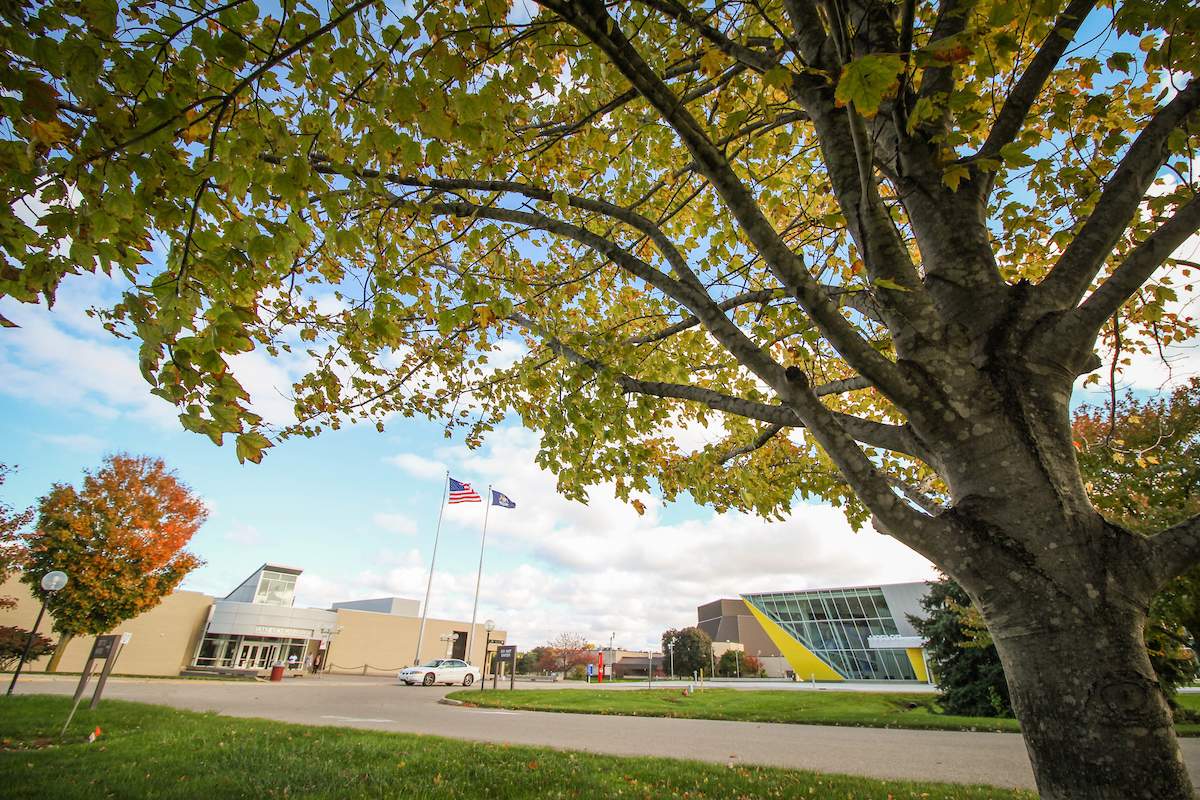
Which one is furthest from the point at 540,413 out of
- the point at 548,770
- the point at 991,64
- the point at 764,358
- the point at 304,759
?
the point at 304,759

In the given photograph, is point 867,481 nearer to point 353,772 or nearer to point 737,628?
point 353,772

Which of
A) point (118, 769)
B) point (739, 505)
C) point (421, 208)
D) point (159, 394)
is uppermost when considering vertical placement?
point (421, 208)

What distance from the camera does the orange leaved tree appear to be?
61.8 ft

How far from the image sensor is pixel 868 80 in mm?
2037

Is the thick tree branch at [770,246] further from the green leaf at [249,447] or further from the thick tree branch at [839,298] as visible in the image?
the green leaf at [249,447]

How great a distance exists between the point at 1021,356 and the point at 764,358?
1.17 m


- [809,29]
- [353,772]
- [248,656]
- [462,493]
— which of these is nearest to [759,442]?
[809,29]

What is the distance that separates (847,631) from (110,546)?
44655 mm

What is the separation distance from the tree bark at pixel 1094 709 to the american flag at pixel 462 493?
23.4 metres

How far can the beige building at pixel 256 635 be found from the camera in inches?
1125

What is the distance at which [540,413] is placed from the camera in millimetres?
6117

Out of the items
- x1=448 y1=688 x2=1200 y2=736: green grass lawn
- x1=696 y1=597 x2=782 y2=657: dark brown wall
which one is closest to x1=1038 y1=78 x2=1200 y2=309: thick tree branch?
x1=448 y1=688 x2=1200 y2=736: green grass lawn

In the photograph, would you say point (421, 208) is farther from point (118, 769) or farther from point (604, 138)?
point (118, 769)

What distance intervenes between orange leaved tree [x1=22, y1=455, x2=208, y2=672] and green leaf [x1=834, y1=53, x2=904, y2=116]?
2591cm
